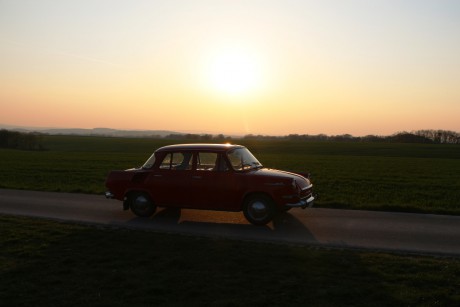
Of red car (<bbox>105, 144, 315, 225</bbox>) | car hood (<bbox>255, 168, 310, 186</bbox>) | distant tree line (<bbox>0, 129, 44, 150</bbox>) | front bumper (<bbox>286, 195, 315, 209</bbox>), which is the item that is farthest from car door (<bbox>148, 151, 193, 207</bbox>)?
distant tree line (<bbox>0, 129, 44, 150</bbox>)

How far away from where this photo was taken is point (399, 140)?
108125 mm

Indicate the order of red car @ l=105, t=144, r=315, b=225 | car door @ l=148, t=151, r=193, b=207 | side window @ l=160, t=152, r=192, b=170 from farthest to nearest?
side window @ l=160, t=152, r=192, b=170, car door @ l=148, t=151, r=193, b=207, red car @ l=105, t=144, r=315, b=225

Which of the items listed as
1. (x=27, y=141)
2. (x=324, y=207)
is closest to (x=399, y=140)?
(x=27, y=141)

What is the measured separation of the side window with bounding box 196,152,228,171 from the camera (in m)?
9.19

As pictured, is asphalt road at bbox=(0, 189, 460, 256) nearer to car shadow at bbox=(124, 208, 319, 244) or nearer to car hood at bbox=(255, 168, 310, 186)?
car shadow at bbox=(124, 208, 319, 244)

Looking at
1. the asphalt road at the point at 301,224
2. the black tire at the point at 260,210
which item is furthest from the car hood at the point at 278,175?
the asphalt road at the point at 301,224

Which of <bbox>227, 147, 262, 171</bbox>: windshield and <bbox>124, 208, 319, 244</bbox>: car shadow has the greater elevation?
<bbox>227, 147, 262, 171</bbox>: windshield

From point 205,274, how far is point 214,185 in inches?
139

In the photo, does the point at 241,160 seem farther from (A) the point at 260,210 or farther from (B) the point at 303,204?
(B) the point at 303,204

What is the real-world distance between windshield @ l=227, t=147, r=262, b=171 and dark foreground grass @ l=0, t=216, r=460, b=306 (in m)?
2.05

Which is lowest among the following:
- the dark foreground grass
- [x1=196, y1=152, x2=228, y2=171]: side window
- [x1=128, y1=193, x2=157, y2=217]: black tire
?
the dark foreground grass

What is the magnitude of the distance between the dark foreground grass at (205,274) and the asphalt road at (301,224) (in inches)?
25.9

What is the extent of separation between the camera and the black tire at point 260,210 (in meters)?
8.84

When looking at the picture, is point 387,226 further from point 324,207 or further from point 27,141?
point 27,141
